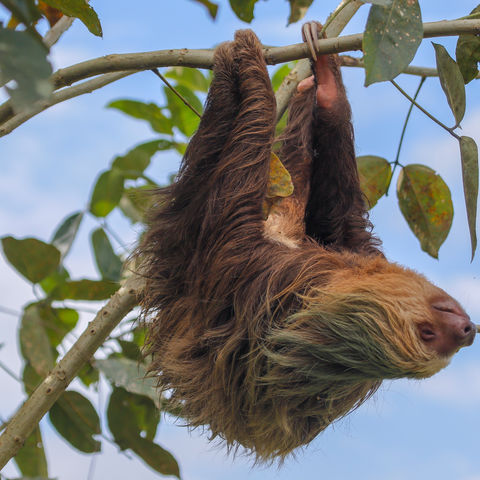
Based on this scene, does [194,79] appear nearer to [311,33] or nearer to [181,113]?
[181,113]

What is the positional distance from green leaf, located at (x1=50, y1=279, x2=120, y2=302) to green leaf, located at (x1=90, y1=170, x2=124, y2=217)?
3.04ft

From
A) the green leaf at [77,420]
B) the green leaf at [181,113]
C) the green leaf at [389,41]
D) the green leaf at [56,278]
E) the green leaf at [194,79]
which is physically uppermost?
the green leaf at [194,79]

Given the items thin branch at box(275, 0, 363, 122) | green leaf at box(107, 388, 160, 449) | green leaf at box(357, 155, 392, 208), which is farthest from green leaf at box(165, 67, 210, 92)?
green leaf at box(107, 388, 160, 449)

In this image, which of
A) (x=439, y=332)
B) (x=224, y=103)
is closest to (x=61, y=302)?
(x=224, y=103)

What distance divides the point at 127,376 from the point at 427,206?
8.14 ft

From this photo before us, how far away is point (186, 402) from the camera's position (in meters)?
4.04

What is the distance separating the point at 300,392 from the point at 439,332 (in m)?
0.83

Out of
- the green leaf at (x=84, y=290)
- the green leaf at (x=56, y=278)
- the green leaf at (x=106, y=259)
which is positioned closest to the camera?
the green leaf at (x=84, y=290)

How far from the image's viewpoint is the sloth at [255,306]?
11.6 feet

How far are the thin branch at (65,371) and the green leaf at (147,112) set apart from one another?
231cm

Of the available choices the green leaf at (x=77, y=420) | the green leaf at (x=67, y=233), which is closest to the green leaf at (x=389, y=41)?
the green leaf at (x=77, y=420)

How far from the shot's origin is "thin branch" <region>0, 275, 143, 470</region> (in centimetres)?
381

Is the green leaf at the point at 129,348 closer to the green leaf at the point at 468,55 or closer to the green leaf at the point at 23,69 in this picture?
the green leaf at the point at 468,55

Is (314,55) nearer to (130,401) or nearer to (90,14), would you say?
(90,14)
